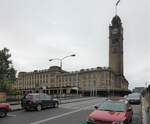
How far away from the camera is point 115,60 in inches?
6762

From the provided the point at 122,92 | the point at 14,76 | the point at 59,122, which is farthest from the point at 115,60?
the point at 59,122

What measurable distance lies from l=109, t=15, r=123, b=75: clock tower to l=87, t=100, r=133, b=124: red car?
150737mm

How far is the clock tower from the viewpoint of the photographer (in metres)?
172

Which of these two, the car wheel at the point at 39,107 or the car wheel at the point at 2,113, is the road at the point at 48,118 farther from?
the car wheel at the point at 39,107

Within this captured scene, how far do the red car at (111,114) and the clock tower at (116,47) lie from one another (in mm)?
150737

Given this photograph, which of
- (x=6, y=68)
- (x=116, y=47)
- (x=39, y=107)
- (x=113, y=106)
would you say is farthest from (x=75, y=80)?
(x=113, y=106)

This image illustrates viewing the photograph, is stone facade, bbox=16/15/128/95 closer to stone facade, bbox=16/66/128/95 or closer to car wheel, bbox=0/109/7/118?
stone facade, bbox=16/66/128/95

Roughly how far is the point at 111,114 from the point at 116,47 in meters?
163

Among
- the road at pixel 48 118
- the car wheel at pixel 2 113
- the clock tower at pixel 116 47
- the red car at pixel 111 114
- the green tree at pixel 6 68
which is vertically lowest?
the road at pixel 48 118

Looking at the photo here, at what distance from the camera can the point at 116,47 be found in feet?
579

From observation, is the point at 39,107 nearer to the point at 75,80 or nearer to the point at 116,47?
the point at 75,80

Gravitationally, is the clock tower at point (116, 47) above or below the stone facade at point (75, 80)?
above

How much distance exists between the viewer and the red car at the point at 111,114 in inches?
557

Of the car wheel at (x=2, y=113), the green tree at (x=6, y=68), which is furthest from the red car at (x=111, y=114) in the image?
the green tree at (x=6, y=68)
